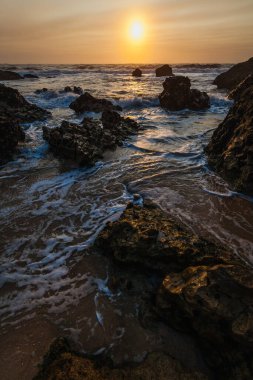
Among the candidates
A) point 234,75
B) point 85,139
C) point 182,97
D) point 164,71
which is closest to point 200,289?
point 85,139

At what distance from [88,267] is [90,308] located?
0.64 meters

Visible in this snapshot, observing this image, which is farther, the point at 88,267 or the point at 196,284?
the point at 88,267

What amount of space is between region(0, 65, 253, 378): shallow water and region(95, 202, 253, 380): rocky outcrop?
531 millimetres

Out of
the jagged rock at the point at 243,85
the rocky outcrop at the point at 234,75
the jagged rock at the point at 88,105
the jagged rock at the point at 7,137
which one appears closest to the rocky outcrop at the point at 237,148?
the jagged rock at the point at 243,85

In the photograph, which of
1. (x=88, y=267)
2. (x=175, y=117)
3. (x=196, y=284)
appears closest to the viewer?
(x=196, y=284)

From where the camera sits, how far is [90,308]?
3.19 meters

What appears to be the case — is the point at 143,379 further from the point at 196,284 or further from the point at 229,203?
the point at 229,203

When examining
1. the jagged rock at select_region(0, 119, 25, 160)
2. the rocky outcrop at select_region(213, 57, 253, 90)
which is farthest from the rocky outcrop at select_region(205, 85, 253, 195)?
the rocky outcrop at select_region(213, 57, 253, 90)

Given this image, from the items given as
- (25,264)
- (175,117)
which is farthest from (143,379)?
(175,117)

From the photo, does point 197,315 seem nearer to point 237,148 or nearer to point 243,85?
point 237,148

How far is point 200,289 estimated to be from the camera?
2619 mm

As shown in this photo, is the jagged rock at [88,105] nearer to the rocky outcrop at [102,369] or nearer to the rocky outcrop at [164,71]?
the rocky outcrop at [102,369]

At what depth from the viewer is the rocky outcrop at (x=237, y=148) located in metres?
5.78

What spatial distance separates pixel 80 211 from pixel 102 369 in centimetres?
291
